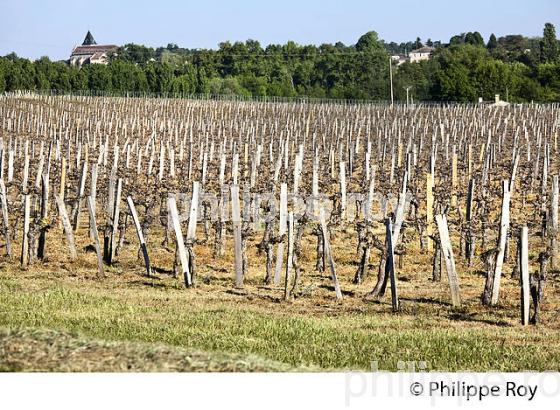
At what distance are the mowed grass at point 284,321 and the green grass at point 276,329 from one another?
0.01 meters

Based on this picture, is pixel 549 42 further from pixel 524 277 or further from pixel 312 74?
pixel 524 277

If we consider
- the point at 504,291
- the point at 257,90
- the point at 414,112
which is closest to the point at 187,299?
the point at 504,291

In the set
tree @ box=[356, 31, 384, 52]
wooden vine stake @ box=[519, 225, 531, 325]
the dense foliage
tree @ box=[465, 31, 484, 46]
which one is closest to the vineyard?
wooden vine stake @ box=[519, 225, 531, 325]

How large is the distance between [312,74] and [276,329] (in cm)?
11302

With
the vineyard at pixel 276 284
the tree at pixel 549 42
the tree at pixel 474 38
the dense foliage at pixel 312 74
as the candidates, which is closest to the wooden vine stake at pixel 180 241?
the vineyard at pixel 276 284

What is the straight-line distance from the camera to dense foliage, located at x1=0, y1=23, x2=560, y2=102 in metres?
81.9

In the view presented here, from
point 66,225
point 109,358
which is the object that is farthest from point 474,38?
point 109,358

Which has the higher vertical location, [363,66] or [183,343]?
[363,66]

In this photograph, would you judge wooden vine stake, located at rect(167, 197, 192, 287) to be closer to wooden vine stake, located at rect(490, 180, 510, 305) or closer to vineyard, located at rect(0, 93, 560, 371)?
vineyard, located at rect(0, 93, 560, 371)

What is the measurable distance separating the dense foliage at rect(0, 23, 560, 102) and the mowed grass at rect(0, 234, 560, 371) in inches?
2606

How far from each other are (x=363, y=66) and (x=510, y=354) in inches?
4236

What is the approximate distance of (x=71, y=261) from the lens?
1744 centimetres

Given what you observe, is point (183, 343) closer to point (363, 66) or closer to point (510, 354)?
point (510, 354)

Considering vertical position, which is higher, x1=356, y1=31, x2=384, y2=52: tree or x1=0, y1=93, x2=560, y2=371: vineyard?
x1=356, y1=31, x2=384, y2=52: tree
